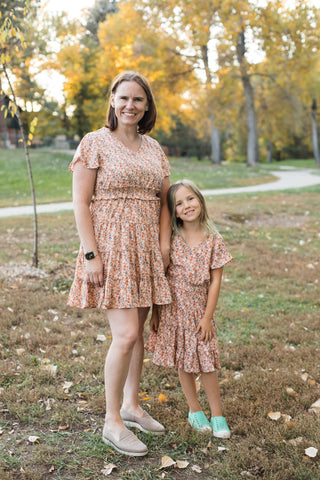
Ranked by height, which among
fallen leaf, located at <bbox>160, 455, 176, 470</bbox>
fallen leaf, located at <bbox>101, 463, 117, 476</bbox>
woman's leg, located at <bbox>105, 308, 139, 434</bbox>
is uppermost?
woman's leg, located at <bbox>105, 308, 139, 434</bbox>

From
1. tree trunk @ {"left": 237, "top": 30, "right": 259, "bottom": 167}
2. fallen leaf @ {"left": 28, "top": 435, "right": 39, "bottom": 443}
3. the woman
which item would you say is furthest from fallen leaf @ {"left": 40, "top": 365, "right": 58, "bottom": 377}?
tree trunk @ {"left": 237, "top": 30, "right": 259, "bottom": 167}

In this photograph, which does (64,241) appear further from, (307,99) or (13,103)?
(307,99)

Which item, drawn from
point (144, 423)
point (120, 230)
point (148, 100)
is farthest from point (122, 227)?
point (144, 423)

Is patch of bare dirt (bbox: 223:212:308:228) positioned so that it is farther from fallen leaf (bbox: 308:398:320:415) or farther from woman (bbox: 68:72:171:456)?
woman (bbox: 68:72:171:456)

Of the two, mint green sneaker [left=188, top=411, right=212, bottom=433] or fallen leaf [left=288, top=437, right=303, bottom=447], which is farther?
mint green sneaker [left=188, top=411, right=212, bottom=433]

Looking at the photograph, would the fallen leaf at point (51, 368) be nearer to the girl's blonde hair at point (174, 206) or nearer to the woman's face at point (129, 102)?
the girl's blonde hair at point (174, 206)

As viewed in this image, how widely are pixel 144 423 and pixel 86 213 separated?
139 cm

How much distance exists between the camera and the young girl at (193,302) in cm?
292

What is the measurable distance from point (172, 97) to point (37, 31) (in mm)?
Answer: 7606

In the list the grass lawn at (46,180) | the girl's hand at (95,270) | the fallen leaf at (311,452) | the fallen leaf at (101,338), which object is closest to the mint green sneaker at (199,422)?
the fallen leaf at (311,452)

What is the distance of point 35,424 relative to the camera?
308cm

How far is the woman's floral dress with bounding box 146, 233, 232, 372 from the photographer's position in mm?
2920

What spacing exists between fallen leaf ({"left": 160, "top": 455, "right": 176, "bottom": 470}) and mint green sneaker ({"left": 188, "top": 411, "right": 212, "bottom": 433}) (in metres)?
0.34

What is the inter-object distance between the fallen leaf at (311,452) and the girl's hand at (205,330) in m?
0.82
